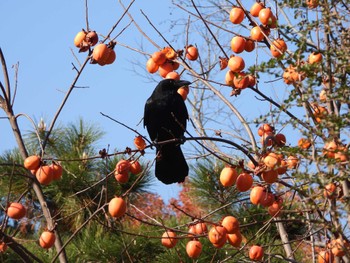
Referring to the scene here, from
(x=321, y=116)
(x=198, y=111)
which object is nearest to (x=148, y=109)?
(x=321, y=116)

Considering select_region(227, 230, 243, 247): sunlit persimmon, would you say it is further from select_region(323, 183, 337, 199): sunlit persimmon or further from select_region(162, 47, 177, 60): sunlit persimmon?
select_region(162, 47, 177, 60): sunlit persimmon

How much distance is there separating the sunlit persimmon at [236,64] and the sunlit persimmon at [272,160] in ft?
1.72

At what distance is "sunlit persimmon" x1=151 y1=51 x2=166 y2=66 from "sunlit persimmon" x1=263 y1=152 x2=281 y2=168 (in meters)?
0.90

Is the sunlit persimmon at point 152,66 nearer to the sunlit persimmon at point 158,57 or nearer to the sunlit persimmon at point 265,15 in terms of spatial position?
the sunlit persimmon at point 158,57

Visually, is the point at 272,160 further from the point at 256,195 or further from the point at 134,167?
the point at 134,167

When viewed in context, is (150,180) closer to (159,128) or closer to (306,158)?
(159,128)

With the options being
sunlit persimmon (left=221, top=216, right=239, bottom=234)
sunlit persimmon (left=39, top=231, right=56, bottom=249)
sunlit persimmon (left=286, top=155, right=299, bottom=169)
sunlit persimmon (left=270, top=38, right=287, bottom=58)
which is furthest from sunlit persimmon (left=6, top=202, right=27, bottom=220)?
sunlit persimmon (left=270, top=38, right=287, bottom=58)

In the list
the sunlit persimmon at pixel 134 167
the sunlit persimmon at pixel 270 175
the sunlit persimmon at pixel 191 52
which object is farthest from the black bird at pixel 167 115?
the sunlit persimmon at pixel 270 175

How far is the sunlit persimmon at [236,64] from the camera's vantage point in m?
3.29

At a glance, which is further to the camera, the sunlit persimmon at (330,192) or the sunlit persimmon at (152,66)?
the sunlit persimmon at (152,66)

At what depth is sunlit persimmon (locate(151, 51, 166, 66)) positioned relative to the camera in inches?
141

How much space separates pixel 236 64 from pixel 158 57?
451mm

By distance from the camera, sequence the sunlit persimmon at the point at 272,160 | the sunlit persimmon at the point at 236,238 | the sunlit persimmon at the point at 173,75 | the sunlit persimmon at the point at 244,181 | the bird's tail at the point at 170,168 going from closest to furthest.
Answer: the sunlit persimmon at the point at 272,160 < the sunlit persimmon at the point at 244,181 < the sunlit persimmon at the point at 236,238 < the sunlit persimmon at the point at 173,75 < the bird's tail at the point at 170,168

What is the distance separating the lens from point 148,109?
4891 millimetres
